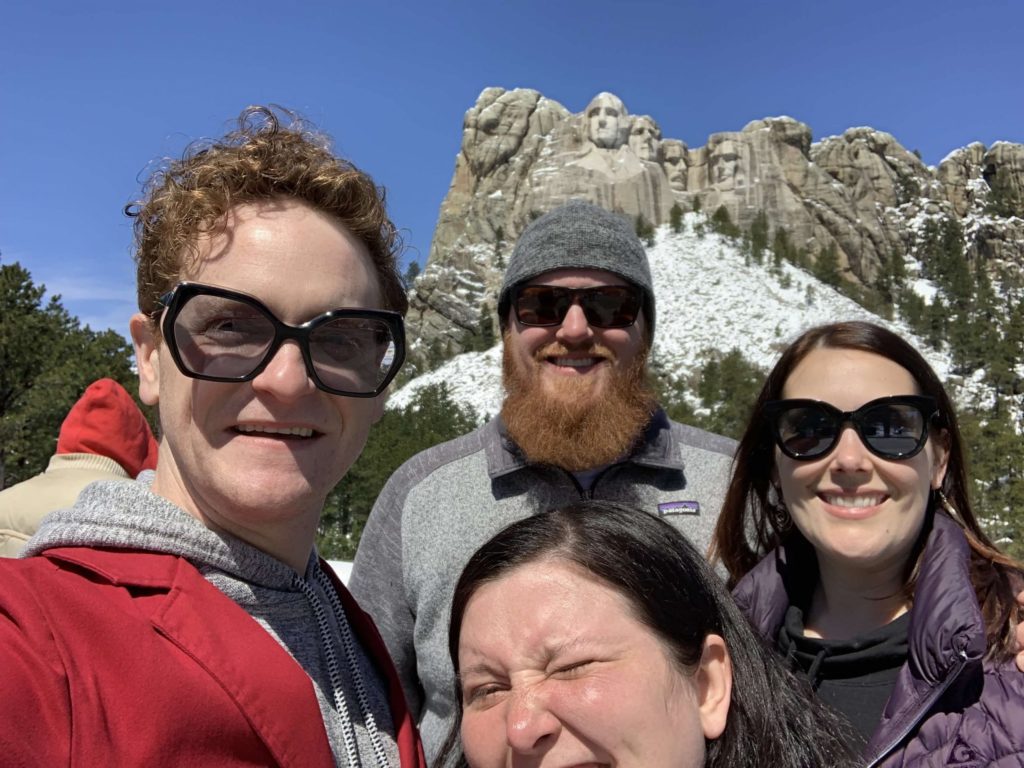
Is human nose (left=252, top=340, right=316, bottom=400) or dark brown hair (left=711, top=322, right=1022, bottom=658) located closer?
human nose (left=252, top=340, right=316, bottom=400)

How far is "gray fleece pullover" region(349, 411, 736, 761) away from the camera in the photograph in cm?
313

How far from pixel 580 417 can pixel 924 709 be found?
1.66 metres

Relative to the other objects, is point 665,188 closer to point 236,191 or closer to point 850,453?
point 850,453

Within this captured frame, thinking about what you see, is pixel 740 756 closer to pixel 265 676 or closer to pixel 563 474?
pixel 265 676

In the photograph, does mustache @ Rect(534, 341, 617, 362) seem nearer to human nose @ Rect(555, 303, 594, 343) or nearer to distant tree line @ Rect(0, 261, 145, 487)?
human nose @ Rect(555, 303, 594, 343)

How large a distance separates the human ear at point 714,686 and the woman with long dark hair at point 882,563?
539mm

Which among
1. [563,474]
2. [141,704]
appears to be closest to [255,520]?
[141,704]

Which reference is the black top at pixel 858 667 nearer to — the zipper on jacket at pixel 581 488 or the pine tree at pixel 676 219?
the zipper on jacket at pixel 581 488

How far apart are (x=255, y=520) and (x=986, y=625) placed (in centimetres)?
192

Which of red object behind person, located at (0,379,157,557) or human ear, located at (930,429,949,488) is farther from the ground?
human ear, located at (930,429,949,488)

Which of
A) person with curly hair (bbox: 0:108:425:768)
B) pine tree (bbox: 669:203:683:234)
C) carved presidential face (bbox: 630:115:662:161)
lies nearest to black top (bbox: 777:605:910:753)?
person with curly hair (bbox: 0:108:425:768)

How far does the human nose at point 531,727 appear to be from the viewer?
5.07 ft

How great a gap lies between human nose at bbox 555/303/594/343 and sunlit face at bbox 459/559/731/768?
5.80ft

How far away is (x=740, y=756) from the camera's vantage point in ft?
5.57
